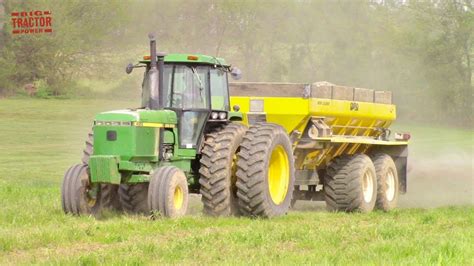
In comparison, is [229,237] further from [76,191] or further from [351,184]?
[351,184]

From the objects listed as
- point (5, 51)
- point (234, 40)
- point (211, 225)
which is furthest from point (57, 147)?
point (211, 225)

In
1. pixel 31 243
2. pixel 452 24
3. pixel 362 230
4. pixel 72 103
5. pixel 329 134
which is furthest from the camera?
pixel 452 24

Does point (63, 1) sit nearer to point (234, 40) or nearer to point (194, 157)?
point (234, 40)

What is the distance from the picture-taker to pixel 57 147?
3531 centimetres

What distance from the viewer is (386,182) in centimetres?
1636

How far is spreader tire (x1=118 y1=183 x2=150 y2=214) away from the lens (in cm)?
1313

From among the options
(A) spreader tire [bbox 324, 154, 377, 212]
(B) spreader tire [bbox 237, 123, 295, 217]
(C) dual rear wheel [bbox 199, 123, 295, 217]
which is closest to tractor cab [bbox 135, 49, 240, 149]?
(C) dual rear wheel [bbox 199, 123, 295, 217]

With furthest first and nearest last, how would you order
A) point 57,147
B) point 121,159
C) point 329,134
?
point 57,147 < point 329,134 < point 121,159

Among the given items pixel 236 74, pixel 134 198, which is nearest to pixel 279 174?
pixel 236 74

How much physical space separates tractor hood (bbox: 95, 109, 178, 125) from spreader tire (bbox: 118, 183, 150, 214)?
132 centimetres

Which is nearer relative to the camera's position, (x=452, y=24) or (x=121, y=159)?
(x=121, y=159)

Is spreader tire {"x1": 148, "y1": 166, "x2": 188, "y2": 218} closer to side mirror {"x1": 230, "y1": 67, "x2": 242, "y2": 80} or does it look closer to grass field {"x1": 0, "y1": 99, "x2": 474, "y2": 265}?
grass field {"x1": 0, "y1": 99, "x2": 474, "y2": 265}

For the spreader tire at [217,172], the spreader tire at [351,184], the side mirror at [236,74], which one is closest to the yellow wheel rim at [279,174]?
the spreader tire at [217,172]

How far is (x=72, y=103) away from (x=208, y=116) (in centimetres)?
3438
